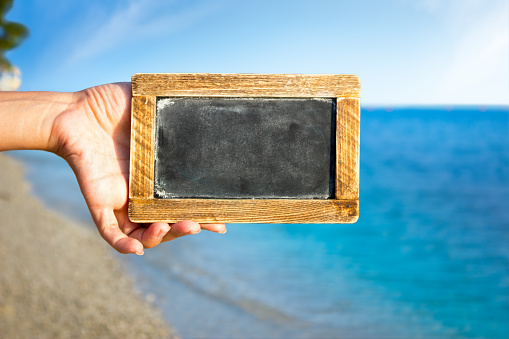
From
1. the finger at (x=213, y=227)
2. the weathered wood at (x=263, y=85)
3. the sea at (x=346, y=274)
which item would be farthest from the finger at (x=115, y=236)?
the sea at (x=346, y=274)

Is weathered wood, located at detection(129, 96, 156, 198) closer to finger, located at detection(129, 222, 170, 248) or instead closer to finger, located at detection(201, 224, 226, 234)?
finger, located at detection(129, 222, 170, 248)

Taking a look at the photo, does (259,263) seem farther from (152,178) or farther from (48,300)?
(152,178)

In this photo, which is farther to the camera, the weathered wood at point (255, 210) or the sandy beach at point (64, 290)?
the sandy beach at point (64, 290)

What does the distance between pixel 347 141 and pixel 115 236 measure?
40.8 inches

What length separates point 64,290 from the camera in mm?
6793

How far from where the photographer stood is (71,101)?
197cm

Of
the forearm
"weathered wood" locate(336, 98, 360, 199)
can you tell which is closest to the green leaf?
the forearm

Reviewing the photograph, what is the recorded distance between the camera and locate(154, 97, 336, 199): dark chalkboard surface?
1.67 m

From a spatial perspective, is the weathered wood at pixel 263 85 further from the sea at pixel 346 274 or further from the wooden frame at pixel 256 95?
the sea at pixel 346 274

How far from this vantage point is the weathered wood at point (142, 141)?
1.66 metres

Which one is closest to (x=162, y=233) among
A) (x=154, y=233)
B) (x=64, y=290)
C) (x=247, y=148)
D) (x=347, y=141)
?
(x=154, y=233)

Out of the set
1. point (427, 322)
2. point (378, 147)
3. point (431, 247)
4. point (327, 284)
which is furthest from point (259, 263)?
point (378, 147)

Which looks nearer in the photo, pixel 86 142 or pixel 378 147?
pixel 86 142

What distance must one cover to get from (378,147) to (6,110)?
35874 mm
